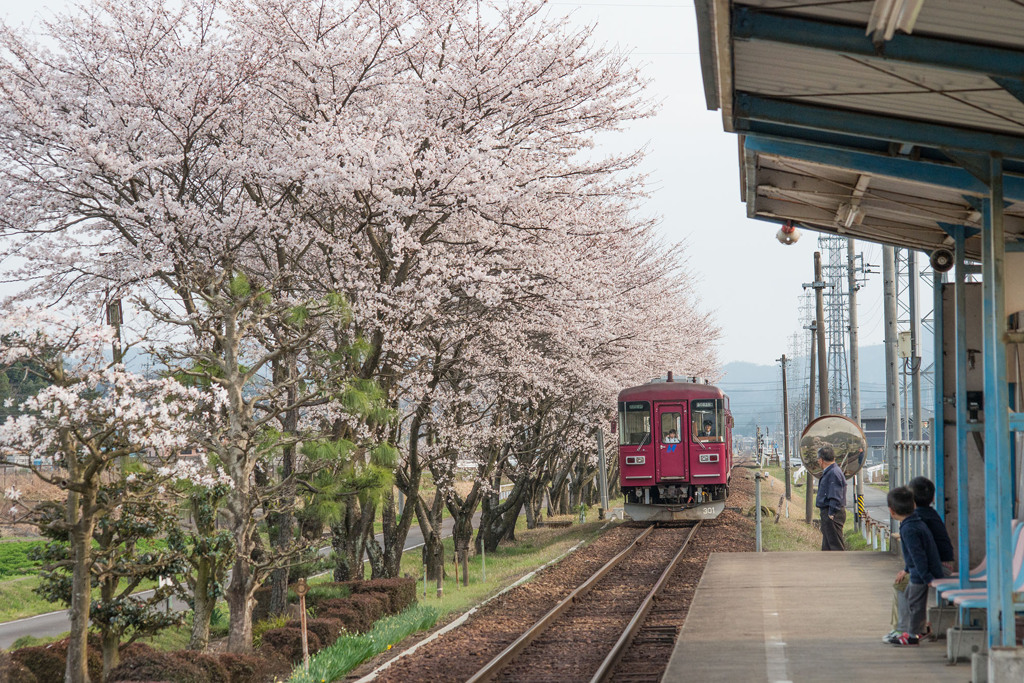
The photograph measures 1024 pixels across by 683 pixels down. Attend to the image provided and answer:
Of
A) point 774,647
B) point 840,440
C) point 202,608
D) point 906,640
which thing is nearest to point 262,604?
point 202,608

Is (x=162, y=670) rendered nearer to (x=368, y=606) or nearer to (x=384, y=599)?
(x=368, y=606)

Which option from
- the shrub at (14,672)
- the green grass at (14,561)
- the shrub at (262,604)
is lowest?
the green grass at (14,561)

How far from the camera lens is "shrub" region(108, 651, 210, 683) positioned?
823cm

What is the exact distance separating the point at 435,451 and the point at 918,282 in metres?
7.86

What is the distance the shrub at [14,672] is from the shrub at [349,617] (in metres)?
2.79

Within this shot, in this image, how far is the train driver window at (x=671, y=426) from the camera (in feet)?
65.2

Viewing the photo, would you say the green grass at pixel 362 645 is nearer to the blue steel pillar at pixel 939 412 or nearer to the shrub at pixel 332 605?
the shrub at pixel 332 605

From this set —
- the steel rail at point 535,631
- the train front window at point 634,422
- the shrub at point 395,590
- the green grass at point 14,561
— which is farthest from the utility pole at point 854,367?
the green grass at point 14,561

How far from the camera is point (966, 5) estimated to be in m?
3.52

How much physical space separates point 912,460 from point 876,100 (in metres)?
5.86

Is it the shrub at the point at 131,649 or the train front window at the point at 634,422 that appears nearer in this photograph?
the shrub at the point at 131,649

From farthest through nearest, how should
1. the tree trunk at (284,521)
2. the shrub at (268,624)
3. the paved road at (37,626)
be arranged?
the paved road at (37,626), the tree trunk at (284,521), the shrub at (268,624)

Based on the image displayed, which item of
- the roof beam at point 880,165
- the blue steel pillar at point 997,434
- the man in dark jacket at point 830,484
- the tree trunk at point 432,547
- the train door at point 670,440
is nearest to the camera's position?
the blue steel pillar at point 997,434

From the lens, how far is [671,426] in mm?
19953
